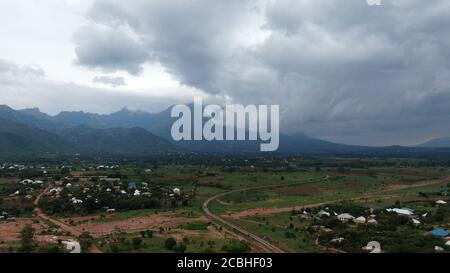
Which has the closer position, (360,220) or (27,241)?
(27,241)

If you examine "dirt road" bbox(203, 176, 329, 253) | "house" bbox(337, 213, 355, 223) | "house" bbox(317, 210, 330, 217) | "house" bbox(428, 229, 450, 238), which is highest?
"house" bbox(428, 229, 450, 238)

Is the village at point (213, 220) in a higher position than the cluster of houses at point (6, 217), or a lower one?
higher

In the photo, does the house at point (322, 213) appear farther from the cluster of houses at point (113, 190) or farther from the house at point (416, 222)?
the cluster of houses at point (113, 190)

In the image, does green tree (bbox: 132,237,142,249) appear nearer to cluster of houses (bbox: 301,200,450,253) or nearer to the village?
the village

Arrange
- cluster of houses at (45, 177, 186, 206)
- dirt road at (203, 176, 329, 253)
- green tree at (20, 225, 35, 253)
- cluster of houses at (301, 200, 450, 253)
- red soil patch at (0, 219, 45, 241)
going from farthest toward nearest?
cluster of houses at (45, 177, 186, 206)
red soil patch at (0, 219, 45, 241)
cluster of houses at (301, 200, 450, 253)
dirt road at (203, 176, 329, 253)
green tree at (20, 225, 35, 253)

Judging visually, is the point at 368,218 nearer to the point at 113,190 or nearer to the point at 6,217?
the point at 113,190

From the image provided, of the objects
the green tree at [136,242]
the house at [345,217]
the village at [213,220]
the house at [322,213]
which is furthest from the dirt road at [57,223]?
the house at [322,213]

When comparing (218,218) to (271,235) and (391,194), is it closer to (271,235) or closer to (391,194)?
(271,235)

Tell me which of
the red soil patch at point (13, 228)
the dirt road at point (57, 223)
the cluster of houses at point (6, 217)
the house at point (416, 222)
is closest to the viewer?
the dirt road at point (57, 223)

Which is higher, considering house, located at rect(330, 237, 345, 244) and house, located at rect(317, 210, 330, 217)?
house, located at rect(330, 237, 345, 244)

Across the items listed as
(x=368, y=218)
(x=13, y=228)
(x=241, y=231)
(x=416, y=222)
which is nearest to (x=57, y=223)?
(x=13, y=228)

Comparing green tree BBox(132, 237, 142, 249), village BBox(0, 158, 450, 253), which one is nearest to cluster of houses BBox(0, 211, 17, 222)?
village BBox(0, 158, 450, 253)
